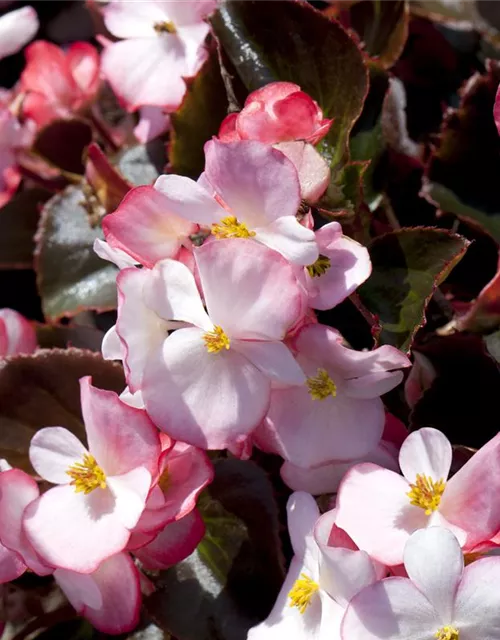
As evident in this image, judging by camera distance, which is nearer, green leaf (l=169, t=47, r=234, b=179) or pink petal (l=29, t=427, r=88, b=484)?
pink petal (l=29, t=427, r=88, b=484)

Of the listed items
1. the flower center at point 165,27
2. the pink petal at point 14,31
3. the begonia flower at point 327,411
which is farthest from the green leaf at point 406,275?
the pink petal at point 14,31

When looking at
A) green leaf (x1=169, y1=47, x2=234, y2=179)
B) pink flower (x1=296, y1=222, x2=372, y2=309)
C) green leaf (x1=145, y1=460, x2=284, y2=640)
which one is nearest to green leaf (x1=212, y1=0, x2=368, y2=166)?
green leaf (x1=169, y1=47, x2=234, y2=179)

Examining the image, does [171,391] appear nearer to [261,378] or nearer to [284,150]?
[261,378]

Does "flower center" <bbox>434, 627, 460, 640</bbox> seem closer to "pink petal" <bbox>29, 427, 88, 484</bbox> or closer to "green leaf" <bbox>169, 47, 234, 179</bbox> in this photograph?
"pink petal" <bbox>29, 427, 88, 484</bbox>

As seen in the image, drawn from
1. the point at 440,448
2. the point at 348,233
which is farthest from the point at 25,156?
the point at 440,448

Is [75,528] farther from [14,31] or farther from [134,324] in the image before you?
[14,31]

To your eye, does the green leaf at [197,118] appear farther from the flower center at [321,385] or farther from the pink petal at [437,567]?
the pink petal at [437,567]
